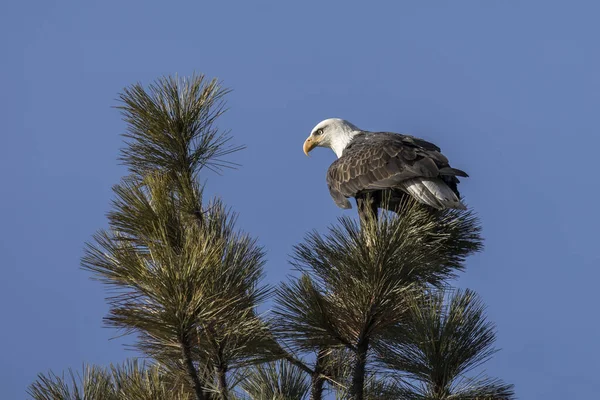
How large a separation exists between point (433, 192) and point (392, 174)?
484 mm

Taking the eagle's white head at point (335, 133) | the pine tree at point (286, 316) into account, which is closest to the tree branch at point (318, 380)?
the pine tree at point (286, 316)

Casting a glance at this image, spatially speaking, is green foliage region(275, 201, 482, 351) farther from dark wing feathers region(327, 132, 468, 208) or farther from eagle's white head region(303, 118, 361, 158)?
eagle's white head region(303, 118, 361, 158)

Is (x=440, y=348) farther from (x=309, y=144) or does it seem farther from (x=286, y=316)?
(x=309, y=144)

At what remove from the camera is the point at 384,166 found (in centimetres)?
604

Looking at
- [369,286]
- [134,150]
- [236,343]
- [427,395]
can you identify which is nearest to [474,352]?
[427,395]

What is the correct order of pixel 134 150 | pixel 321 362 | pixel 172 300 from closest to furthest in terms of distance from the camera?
pixel 172 300 < pixel 321 362 < pixel 134 150

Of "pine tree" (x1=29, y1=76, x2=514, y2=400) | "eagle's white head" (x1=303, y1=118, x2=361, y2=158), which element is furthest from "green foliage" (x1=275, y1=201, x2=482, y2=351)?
"eagle's white head" (x1=303, y1=118, x2=361, y2=158)

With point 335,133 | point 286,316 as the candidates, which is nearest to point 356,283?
point 286,316

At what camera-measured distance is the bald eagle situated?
18.5ft

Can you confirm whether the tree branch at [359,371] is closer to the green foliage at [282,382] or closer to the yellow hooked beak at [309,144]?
the green foliage at [282,382]

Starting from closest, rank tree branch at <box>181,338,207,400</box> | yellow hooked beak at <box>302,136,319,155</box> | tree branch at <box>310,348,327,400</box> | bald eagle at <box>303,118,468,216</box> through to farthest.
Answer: tree branch at <box>181,338,207,400</box> < tree branch at <box>310,348,327,400</box> < bald eagle at <box>303,118,468,216</box> < yellow hooked beak at <box>302,136,319,155</box>

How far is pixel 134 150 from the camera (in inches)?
214

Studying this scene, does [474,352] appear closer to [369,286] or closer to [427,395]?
[427,395]

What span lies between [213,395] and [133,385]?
0.45 meters
